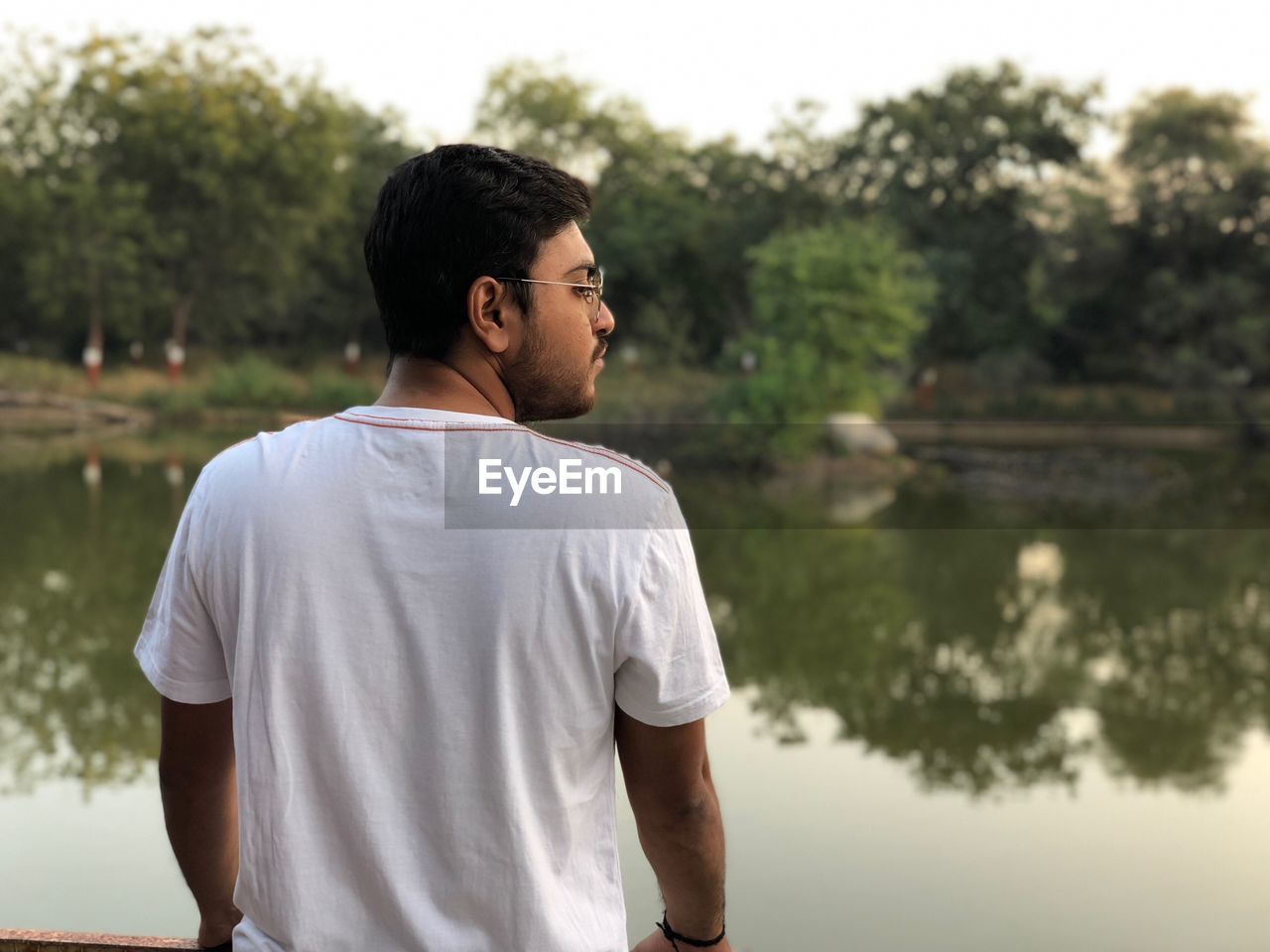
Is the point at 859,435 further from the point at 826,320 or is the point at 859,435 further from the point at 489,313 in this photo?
the point at 489,313

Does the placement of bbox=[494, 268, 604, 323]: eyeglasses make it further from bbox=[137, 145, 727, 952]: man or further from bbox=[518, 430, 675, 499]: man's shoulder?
bbox=[518, 430, 675, 499]: man's shoulder

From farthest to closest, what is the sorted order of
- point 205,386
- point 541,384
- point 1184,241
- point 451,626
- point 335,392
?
1. point 205,386
2. point 335,392
3. point 1184,241
4. point 541,384
5. point 451,626

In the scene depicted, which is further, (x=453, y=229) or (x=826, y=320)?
(x=826, y=320)

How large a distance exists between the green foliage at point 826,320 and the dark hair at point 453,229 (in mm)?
12463

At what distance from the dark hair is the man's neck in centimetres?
1

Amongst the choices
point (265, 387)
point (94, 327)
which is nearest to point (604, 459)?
point (265, 387)

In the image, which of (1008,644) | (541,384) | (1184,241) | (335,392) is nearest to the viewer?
(541,384)

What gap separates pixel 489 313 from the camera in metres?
0.83

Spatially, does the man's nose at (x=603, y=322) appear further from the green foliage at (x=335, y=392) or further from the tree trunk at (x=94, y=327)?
the tree trunk at (x=94, y=327)

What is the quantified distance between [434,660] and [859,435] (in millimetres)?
13268

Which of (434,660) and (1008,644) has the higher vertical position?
(434,660)

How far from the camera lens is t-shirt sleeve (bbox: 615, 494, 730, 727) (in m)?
0.75

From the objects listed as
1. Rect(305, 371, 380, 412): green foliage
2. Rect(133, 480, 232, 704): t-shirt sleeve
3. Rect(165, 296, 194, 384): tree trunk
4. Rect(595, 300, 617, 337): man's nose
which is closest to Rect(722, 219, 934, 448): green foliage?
Rect(305, 371, 380, 412): green foliage

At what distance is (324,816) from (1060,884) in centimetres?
394
